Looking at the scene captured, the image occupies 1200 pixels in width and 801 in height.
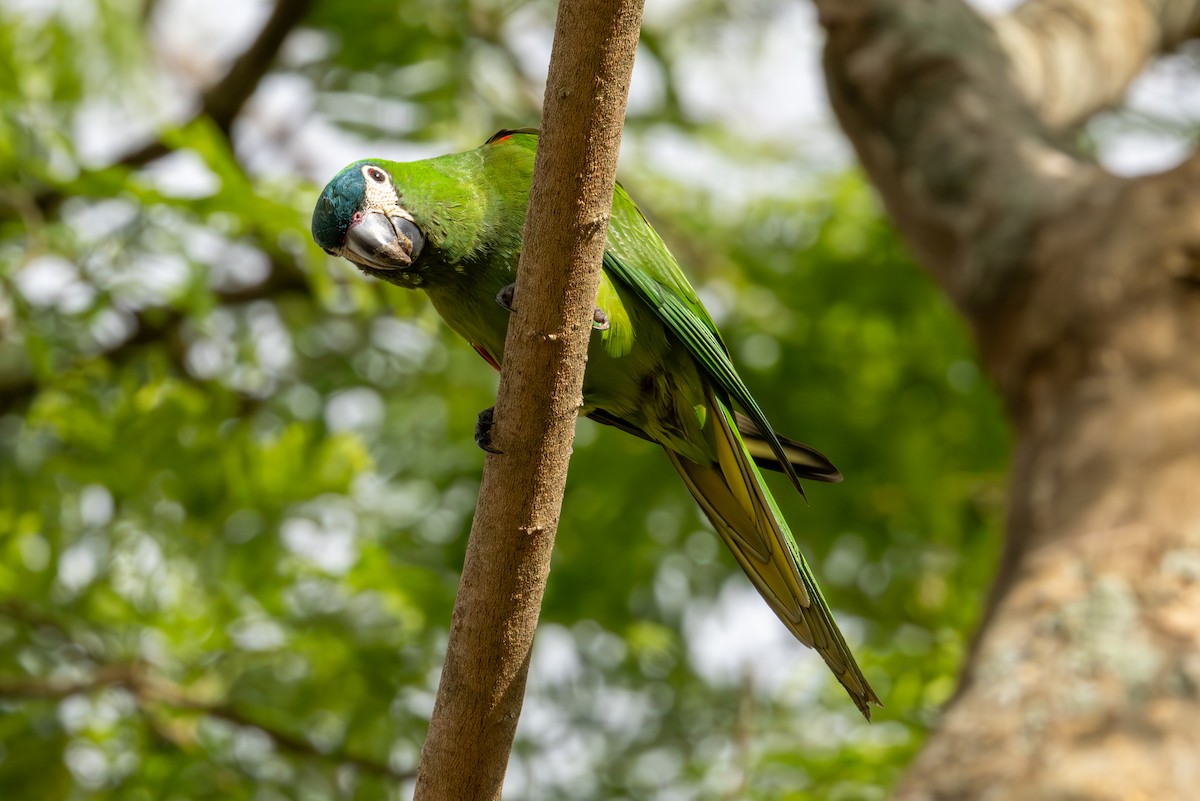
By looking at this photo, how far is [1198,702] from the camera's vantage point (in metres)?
2.80

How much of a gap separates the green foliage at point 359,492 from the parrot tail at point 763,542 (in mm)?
1231

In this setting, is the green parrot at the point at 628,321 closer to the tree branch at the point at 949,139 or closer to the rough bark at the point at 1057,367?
the rough bark at the point at 1057,367

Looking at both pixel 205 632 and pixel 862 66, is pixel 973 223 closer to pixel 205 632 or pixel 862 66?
pixel 862 66

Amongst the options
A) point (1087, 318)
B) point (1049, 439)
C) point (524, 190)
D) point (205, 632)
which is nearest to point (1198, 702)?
point (1049, 439)

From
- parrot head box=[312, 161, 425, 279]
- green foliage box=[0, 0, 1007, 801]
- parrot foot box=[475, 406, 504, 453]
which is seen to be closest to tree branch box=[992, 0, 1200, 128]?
green foliage box=[0, 0, 1007, 801]

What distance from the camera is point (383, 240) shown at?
249 centimetres

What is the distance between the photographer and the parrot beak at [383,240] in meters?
2.49

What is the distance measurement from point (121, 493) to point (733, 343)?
7.92 feet

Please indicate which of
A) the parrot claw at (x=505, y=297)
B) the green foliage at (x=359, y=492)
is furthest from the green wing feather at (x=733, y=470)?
the green foliage at (x=359, y=492)

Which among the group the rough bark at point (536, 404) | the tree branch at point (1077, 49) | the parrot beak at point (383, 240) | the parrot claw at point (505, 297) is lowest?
the rough bark at point (536, 404)

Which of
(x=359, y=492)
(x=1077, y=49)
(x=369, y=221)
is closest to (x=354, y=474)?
(x=359, y=492)

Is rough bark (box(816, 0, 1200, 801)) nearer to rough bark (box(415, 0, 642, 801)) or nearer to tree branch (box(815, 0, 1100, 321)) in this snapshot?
tree branch (box(815, 0, 1100, 321))

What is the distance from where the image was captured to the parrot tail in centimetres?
253

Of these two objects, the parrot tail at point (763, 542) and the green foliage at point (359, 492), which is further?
the green foliage at point (359, 492)
